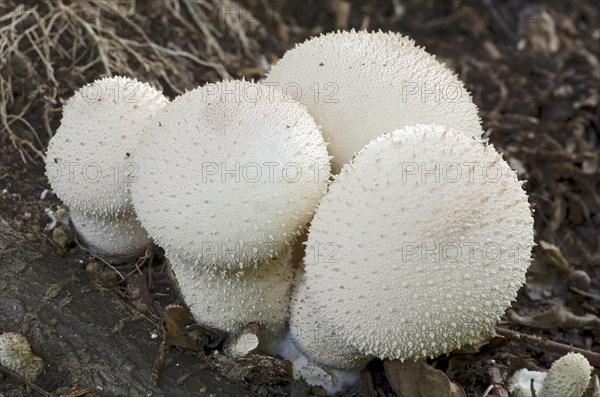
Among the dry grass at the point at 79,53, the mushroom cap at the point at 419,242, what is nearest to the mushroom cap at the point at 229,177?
the mushroom cap at the point at 419,242

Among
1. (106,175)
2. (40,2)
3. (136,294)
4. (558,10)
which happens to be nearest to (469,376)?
(136,294)

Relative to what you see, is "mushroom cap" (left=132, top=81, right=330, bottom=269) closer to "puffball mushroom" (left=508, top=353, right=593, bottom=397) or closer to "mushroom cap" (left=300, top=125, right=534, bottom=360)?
"mushroom cap" (left=300, top=125, right=534, bottom=360)

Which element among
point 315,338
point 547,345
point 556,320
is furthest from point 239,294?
point 556,320

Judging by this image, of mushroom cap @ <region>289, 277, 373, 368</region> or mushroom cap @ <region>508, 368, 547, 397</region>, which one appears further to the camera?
mushroom cap @ <region>508, 368, 547, 397</region>

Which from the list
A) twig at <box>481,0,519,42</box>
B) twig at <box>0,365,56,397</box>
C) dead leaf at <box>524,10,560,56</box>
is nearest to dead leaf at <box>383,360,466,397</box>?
twig at <box>0,365,56,397</box>

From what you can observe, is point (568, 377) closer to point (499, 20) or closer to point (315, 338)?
point (315, 338)

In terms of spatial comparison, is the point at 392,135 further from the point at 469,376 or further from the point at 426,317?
the point at 469,376
